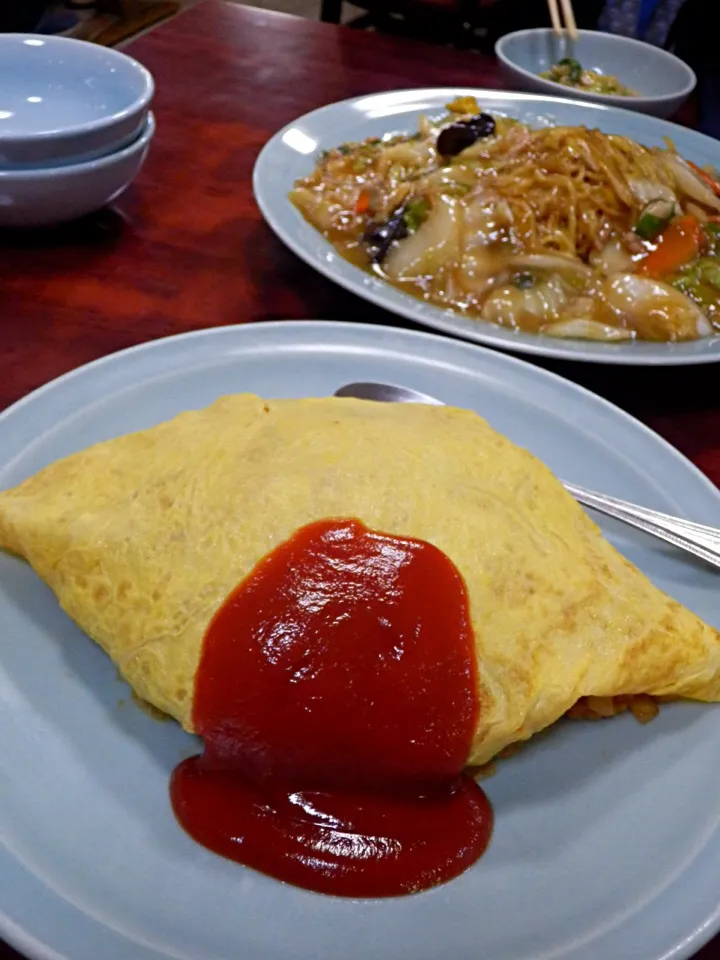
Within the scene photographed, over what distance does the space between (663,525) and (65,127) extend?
93.2 inches

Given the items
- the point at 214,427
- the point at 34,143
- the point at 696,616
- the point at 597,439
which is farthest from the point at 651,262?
the point at 34,143

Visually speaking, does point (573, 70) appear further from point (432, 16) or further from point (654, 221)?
point (432, 16)

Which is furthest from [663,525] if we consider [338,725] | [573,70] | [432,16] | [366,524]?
[432,16]

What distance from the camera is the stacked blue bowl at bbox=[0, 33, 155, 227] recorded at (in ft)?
7.43

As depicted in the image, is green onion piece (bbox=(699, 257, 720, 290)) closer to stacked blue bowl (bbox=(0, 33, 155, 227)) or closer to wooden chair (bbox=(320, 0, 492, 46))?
stacked blue bowl (bbox=(0, 33, 155, 227))

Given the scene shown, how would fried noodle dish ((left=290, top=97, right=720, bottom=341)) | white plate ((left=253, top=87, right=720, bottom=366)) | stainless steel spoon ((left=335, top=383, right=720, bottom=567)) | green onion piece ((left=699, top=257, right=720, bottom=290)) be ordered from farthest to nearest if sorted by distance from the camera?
green onion piece ((left=699, top=257, right=720, bottom=290)) → fried noodle dish ((left=290, top=97, right=720, bottom=341)) → white plate ((left=253, top=87, right=720, bottom=366)) → stainless steel spoon ((left=335, top=383, right=720, bottom=567))

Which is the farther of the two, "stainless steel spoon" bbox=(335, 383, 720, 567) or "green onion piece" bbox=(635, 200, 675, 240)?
"green onion piece" bbox=(635, 200, 675, 240)

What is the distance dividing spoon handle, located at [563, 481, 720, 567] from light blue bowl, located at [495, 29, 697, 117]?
3008mm

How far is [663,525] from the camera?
1.54 meters

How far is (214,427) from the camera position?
155 centimetres

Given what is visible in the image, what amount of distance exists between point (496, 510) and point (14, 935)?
0.98 m

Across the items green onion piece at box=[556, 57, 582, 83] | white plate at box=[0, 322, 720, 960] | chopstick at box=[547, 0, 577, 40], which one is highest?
chopstick at box=[547, 0, 577, 40]

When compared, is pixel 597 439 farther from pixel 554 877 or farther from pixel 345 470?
pixel 554 877

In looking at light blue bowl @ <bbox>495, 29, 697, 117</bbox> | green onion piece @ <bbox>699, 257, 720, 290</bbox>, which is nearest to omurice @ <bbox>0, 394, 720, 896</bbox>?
green onion piece @ <bbox>699, 257, 720, 290</bbox>
